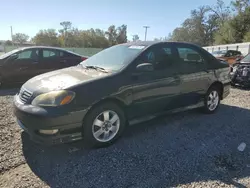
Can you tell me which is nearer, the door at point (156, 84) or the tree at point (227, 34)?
the door at point (156, 84)

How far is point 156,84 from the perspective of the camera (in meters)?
3.65

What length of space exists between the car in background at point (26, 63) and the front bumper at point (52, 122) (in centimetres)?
470

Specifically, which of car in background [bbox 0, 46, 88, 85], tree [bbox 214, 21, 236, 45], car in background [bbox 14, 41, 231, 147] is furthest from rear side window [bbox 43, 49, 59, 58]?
tree [bbox 214, 21, 236, 45]

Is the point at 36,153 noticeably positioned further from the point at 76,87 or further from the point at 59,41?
the point at 59,41

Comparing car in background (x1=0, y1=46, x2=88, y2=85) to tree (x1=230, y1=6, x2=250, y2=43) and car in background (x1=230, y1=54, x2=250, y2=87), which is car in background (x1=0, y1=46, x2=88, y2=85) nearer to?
car in background (x1=230, y1=54, x2=250, y2=87)

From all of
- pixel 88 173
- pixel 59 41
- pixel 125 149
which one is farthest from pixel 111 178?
pixel 59 41

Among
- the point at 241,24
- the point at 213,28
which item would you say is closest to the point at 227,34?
the point at 241,24

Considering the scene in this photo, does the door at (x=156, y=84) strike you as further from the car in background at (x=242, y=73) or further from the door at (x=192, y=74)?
the car in background at (x=242, y=73)

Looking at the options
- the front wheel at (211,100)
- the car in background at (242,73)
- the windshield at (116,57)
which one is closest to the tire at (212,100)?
the front wheel at (211,100)

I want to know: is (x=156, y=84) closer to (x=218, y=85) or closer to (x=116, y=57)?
(x=116, y=57)

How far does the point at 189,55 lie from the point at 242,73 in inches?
168

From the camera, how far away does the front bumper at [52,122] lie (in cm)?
266

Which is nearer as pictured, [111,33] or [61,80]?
[61,80]

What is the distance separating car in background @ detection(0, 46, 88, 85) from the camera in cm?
690
